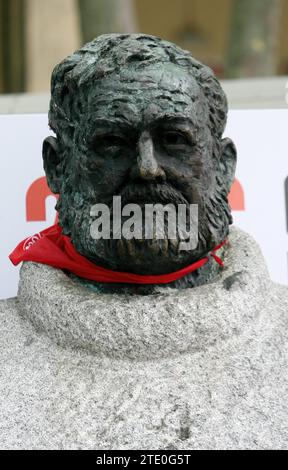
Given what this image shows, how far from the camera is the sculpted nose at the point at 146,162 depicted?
2.29 m

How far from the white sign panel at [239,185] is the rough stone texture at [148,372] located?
1158 millimetres

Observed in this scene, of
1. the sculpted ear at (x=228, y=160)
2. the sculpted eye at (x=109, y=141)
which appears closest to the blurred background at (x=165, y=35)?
the sculpted ear at (x=228, y=160)

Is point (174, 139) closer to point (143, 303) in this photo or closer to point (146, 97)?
point (146, 97)

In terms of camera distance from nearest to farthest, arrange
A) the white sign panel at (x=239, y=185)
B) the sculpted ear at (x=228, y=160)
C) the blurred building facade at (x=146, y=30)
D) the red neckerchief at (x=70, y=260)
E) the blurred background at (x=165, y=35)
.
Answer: the red neckerchief at (x=70, y=260) < the sculpted ear at (x=228, y=160) < the white sign panel at (x=239, y=185) < the blurred background at (x=165, y=35) < the blurred building facade at (x=146, y=30)

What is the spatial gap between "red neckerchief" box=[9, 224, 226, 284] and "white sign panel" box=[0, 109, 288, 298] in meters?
0.78

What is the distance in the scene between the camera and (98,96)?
2.39 meters

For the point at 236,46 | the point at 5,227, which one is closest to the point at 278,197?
the point at 5,227

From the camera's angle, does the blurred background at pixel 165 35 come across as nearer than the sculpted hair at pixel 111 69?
No

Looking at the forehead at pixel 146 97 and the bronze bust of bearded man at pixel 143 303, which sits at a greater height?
the forehead at pixel 146 97

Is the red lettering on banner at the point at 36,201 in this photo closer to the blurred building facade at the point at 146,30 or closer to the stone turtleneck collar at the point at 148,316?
the stone turtleneck collar at the point at 148,316

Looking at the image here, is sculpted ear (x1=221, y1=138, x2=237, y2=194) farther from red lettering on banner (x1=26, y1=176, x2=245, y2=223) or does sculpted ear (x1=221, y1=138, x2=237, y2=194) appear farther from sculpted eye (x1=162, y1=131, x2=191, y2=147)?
red lettering on banner (x1=26, y1=176, x2=245, y2=223)

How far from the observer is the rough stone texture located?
2.25 m

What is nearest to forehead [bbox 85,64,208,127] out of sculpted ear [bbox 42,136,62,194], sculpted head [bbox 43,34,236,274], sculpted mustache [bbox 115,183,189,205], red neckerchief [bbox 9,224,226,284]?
sculpted head [bbox 43,34,236,274]

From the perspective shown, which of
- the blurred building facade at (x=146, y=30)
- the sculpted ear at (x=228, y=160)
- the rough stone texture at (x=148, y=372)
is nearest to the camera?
the rough stone texture at (x=148, y=372)
